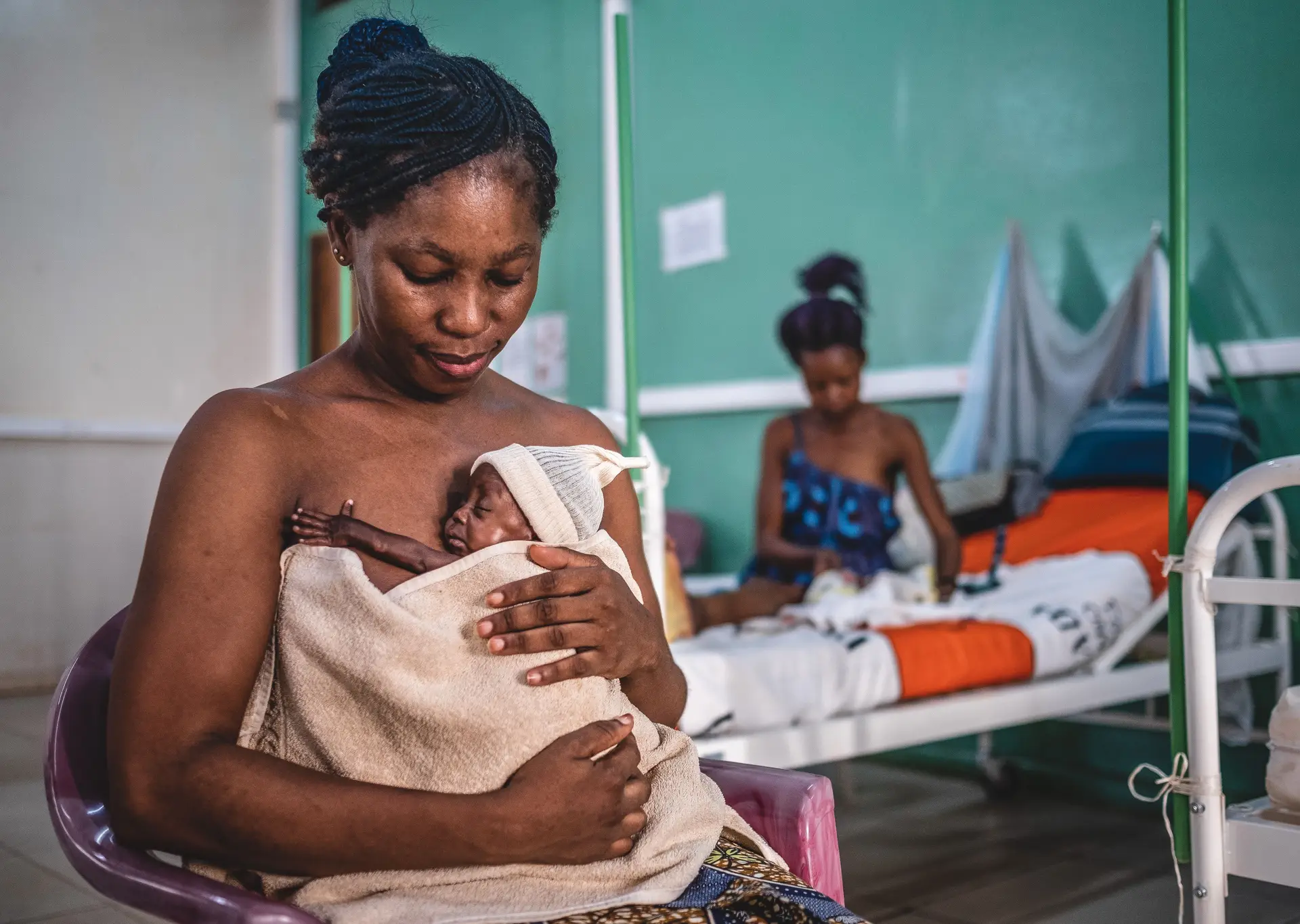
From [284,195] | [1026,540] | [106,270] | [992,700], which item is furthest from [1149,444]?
[284,195]

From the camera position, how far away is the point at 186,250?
5.90 meters

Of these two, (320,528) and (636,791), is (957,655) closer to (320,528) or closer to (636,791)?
(636,791)

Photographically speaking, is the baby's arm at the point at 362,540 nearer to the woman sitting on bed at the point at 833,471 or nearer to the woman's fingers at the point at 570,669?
the woman's fingers at the point at 570,669

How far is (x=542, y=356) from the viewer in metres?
5.59

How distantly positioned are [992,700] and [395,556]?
1.87 meters

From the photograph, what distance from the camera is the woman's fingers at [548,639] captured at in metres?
0.96

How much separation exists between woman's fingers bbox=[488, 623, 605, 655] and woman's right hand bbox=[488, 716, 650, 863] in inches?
2.8

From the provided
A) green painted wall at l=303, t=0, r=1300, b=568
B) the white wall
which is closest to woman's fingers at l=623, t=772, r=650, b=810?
green painted wall at l=303, t=0, r=1300, b=568

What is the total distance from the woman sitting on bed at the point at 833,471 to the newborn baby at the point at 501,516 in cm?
223

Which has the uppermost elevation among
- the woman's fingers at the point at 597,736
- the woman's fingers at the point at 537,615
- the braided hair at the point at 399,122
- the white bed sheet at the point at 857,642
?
the braided hair at the point at 399,122

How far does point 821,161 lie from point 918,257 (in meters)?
0.59

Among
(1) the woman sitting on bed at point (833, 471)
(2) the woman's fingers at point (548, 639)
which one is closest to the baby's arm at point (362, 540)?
(2) the woman's fingers at point (548, 639)

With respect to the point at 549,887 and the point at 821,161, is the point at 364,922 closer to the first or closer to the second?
the point at 549,887

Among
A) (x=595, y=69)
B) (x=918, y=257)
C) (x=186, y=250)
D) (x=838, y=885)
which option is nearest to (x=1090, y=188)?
(x=918, y=257)
